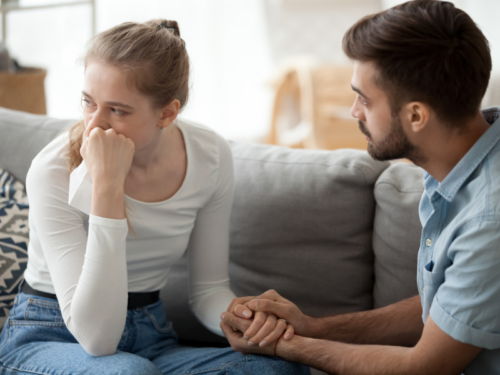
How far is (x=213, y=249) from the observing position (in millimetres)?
1361

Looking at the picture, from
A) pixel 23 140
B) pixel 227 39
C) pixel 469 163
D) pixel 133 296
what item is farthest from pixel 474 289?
pixel 227 39

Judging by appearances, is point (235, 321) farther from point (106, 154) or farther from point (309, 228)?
point (106, 154)

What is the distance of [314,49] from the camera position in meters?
4.26

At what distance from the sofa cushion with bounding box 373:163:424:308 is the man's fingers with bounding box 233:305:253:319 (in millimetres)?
410

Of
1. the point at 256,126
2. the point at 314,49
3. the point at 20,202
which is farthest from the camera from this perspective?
the point at 256,126

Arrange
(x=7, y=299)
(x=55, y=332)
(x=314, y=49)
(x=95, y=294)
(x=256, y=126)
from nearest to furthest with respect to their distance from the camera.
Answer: (x=95, y=294) < (x=55, y=332) < (x=7, y=299) < (x=314, y=49) < (x=256, y=126)

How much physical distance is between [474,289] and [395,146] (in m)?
0.30

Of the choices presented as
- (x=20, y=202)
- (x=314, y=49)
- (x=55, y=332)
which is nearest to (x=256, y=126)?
(x=314, y=49)

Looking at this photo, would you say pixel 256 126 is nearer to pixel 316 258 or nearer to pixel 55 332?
pixel 316 258

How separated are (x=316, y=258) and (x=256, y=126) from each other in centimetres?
324

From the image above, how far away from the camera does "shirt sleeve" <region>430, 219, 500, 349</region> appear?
850 millimetres

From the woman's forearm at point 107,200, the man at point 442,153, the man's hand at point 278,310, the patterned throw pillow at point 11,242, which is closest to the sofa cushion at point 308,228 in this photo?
the man's hand at point 278,310

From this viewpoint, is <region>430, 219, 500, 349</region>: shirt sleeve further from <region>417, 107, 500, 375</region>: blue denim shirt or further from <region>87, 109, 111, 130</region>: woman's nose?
<region>87, 109, 111, 130</region>: woman's nose

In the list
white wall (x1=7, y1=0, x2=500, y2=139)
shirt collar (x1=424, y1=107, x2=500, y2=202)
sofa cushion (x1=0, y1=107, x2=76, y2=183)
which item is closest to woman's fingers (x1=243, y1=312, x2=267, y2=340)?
shirt collar (x1=424, y1=107, x2=500, y2=202)
